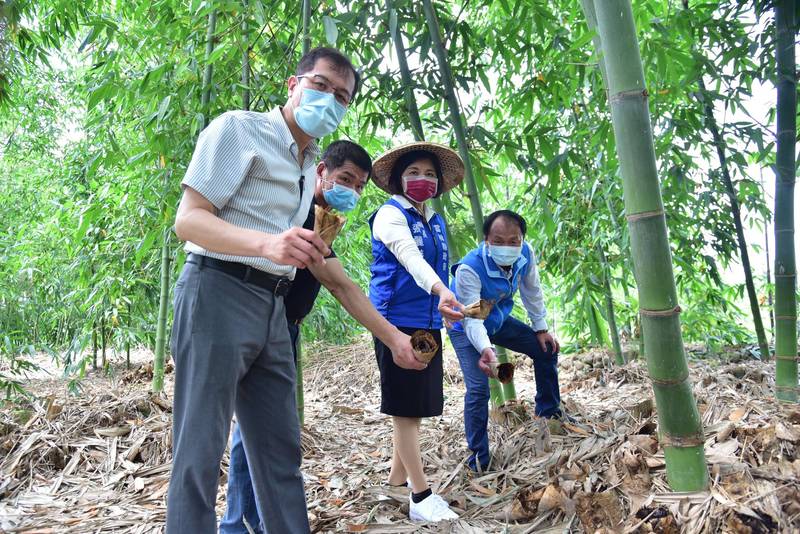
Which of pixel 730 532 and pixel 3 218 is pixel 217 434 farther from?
pixel 3 218

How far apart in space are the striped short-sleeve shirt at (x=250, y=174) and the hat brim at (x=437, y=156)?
2.75 feet

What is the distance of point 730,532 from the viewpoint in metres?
1.47

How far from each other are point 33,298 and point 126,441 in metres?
3.87

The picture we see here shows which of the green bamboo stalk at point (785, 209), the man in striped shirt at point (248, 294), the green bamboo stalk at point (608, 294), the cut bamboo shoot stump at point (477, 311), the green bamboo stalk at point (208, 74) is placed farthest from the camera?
the green bamboo stalk at point (608, 294)

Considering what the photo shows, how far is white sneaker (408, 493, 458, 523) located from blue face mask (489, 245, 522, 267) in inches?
39.9

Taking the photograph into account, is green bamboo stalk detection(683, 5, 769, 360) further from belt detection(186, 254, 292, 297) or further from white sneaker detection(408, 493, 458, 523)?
belt detection(186, 254, 292, 297)

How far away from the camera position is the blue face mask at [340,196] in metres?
2.01

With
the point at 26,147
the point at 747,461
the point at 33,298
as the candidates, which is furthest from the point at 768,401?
the point at 26,147

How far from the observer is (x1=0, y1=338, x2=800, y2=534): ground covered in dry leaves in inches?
66.4

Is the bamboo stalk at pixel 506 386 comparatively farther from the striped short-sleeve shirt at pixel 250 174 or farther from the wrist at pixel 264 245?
the wrist at pixel 264 245

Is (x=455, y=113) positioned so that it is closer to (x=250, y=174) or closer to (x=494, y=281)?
(x=494, y=281)

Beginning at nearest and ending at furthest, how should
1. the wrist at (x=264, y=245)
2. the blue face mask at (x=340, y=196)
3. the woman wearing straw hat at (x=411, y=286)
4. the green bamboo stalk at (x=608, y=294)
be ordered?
the wrist at (x=264, y=245) → the blue face mask at (x=340, y=196) → the woman wearing straw hat at (x=411, y=286) → the green bamboo stalk at (x=608, y=294)

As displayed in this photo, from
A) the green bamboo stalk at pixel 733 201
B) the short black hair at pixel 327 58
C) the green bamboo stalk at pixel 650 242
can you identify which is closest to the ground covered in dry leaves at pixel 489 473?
the green bamboo stalk at pixel 650 242

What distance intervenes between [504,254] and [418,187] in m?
0.52
